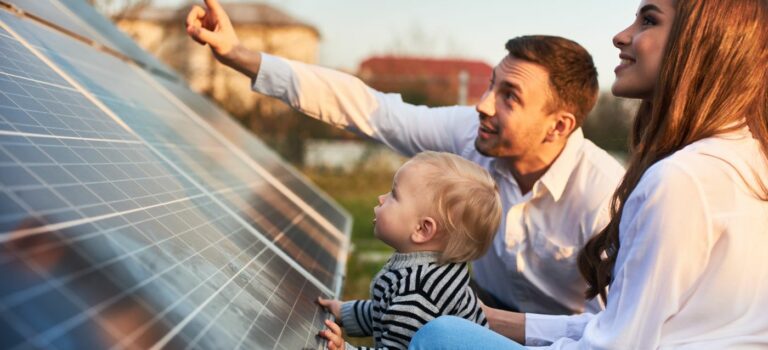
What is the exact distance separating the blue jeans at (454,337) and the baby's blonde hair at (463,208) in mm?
400

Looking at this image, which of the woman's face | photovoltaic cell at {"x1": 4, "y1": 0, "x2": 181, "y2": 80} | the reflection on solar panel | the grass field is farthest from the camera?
the grass field

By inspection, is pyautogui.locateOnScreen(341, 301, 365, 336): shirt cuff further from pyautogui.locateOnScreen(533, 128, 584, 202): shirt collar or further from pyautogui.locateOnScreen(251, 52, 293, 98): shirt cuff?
pyautogui.locateOnScreen(251, 52, 293, 98): shirt cuff

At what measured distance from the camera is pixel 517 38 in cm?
403

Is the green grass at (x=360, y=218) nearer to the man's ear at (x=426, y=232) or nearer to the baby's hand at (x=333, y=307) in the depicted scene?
the baby's hand at (x=333, y=307)

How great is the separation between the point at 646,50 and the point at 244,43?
14789 millimetres

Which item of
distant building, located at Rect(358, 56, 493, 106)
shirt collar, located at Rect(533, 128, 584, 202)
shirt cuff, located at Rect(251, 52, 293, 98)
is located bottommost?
distant building, located at Rect(358, 56, 493, 106)

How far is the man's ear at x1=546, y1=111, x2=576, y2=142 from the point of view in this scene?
3854 millimetres

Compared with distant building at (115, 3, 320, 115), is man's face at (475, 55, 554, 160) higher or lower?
higher

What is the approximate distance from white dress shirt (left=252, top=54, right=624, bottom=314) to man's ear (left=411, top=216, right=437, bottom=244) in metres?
1.16

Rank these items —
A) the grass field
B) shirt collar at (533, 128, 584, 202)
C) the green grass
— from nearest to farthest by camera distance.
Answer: shirt collar at (533, 128, 584, 202)
the green grass
the grass field

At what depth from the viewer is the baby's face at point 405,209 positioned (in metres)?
2.63

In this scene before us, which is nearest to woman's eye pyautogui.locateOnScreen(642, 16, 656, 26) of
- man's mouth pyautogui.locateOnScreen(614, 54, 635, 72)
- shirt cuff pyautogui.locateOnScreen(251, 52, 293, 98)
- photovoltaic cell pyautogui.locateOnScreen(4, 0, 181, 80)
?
man's mouth pyautogui.locateOnScreen(614, 54, 635, 72)

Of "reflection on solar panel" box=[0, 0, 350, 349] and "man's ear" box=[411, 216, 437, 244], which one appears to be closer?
"reflection on solar panel" box=[0, 0, 350, 349]

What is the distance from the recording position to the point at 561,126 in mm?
3867
